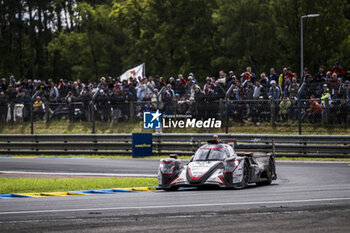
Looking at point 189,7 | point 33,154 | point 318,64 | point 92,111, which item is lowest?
point 33,154

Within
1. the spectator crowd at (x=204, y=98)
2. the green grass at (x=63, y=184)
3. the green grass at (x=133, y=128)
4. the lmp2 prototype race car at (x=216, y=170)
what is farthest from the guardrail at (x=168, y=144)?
the green grass at (x=63, y=184)

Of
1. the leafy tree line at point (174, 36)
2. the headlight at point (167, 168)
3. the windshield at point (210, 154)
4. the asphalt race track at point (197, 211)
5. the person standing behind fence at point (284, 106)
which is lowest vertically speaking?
the asphalt race track at point (197, 211)

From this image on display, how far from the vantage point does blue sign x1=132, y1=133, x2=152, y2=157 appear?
2562 cm

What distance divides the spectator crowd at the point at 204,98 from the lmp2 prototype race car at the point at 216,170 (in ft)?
25.5

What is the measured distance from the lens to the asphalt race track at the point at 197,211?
349 inches

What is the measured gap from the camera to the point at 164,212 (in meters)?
10.4

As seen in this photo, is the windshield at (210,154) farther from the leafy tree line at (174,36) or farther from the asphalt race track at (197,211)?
the leafy tree line at (174,36)

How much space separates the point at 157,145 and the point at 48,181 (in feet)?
32.7

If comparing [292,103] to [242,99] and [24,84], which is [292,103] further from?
[24,84]

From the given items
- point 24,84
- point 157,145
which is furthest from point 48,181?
point 24,84

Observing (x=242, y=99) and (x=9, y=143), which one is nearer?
(x=242, y=99)

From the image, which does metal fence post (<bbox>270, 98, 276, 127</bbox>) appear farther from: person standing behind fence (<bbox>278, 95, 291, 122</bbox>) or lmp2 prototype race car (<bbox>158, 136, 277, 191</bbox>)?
lmp2 prototype race car (<bbox>158, 136, 277, 191</bbox>)

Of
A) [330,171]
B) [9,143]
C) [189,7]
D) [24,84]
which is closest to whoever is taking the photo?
[330,171]

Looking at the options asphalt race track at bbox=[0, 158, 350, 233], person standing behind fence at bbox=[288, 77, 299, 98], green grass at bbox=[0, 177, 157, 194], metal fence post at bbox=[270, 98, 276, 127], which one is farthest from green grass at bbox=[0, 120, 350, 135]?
green grass at bbox=[0, 177, 157, 194]
